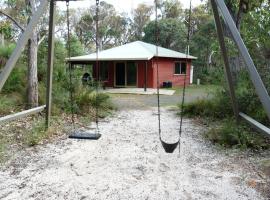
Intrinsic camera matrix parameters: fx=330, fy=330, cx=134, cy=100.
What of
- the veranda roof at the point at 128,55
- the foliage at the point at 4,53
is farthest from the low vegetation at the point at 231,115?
the veranda roof at the point at 128,55

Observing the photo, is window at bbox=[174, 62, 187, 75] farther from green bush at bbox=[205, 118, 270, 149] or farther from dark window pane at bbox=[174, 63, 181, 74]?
green bush at bbox=[205, 118, 270, 149]

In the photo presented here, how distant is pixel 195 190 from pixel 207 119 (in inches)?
192

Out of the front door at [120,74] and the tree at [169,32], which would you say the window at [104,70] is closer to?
the front door at [120,74]

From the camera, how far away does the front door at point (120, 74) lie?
2020 cm

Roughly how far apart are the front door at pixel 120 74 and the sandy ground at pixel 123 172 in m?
13.7

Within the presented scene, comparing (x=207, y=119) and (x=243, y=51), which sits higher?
(x=243, y=51)

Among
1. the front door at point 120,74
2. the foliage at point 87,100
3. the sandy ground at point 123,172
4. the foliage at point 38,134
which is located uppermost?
the front door at point 120,74

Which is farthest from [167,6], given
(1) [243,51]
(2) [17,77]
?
(1) [243,51]

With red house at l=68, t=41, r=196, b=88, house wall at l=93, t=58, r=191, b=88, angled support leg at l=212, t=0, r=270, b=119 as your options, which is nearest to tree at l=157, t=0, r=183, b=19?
house wall at l=93, t=58, r=191, b=88

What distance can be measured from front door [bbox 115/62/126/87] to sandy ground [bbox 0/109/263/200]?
13.7 m

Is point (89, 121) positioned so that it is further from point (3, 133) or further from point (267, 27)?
point (267, 27)

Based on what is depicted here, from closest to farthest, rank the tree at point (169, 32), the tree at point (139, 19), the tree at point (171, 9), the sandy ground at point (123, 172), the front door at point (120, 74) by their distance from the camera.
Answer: the sandy ground at point (123, 172) → the front door at point (120, 74) → the tree at point (169, 32) → the tree at point (171, 9) → the tree at point (139, 19)

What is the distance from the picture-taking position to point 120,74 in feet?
66.5

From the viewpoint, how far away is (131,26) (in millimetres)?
36844
